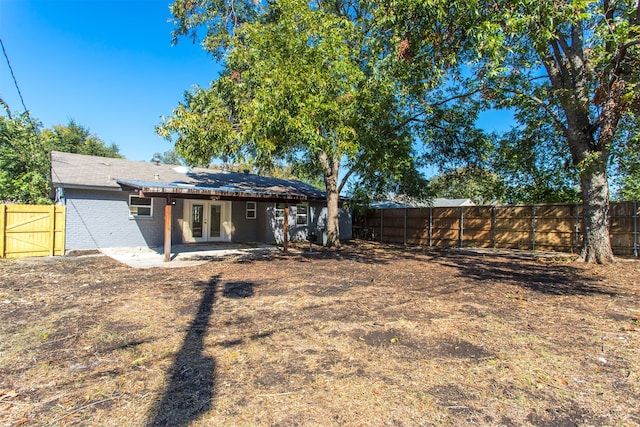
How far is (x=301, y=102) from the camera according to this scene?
8117mm

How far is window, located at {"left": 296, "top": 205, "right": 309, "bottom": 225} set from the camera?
1728cm

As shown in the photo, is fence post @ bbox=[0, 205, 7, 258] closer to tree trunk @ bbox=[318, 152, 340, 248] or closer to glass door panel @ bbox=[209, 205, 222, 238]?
glass door panel @ bbox=[209, 205, 222, 238]

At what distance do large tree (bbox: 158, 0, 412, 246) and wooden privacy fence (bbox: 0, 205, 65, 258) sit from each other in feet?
16.1

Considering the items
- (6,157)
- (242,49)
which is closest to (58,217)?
(6,157)

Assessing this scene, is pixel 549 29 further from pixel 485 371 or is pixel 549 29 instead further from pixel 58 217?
pixel 58 217

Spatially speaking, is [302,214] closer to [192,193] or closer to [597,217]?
[192,193]

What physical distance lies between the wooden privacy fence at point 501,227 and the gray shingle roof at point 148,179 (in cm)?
477

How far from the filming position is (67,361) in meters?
3.34

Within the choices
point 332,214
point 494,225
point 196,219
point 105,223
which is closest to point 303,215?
point 332,214

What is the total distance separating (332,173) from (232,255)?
5.59 meters

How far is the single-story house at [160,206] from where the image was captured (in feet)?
36.8

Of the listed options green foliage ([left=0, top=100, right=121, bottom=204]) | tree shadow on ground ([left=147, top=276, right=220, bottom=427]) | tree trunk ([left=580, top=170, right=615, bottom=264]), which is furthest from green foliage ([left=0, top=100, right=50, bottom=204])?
tree trunk ([left=580, top=170, right=615, bottom=264])

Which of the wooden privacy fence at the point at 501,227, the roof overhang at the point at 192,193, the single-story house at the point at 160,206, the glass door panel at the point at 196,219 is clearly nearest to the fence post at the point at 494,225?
the wooden privacy fence at the point at 501,227

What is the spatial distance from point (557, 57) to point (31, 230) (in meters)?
17.0
